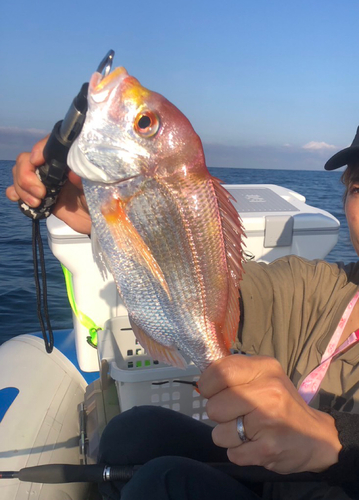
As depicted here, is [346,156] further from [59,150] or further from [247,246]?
[247,246]

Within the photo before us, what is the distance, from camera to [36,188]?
1.14 m

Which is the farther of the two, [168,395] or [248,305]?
[168,395]

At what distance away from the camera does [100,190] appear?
3.07 feet

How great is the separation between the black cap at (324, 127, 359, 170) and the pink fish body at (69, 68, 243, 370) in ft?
1.88

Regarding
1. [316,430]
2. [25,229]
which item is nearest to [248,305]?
[316,430]

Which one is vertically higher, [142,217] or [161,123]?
[161,123]

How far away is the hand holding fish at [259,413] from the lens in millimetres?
889

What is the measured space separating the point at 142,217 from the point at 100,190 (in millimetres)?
122

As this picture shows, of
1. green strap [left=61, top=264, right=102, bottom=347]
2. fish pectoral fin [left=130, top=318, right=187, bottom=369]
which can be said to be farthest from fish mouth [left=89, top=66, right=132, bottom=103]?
green strap [left=61, top=264, right=102, bottom=347]

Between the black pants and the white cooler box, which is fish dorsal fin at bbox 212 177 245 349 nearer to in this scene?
the black pants

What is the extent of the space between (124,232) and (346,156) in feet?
2.89

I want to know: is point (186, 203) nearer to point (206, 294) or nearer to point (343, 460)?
point (206, 294)

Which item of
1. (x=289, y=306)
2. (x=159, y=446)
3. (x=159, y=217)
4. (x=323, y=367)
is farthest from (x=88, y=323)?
(x=159, y=217)

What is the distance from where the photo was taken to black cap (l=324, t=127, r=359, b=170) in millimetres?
1311
